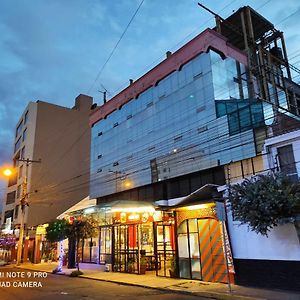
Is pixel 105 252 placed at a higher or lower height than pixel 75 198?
lower

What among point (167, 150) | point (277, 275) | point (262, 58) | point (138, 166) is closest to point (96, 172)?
point (138, 166)

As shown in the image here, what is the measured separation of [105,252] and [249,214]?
16300 mm

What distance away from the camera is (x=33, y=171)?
161 ft

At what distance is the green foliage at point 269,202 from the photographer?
11594 mm

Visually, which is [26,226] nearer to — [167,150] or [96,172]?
[96,172]

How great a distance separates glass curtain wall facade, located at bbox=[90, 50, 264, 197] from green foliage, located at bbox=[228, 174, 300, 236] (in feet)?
27.7

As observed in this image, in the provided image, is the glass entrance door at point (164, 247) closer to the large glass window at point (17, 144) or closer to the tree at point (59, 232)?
the tree at point (59, 232)

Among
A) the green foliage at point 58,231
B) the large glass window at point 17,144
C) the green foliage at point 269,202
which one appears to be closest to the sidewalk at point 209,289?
the green foliage at point 269,202

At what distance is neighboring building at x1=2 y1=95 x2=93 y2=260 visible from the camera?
4912cm

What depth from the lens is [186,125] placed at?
2558cm

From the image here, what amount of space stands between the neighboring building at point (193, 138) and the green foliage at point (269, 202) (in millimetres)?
2364

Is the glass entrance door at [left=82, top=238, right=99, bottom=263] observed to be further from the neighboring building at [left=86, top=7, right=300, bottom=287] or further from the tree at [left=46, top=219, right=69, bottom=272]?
the tree at [left=46, top=219, right=69, bottom=272]

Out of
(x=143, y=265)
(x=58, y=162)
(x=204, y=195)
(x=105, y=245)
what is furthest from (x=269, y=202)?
(x=58, y=162)

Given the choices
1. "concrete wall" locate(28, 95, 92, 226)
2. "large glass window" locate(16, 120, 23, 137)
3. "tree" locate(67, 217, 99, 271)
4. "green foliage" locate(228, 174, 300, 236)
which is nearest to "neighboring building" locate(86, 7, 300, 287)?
"tree" locate(67, 217, 99, 271)
